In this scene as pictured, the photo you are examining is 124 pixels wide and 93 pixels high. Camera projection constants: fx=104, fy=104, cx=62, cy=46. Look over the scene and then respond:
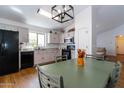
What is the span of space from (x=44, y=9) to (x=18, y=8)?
85cm

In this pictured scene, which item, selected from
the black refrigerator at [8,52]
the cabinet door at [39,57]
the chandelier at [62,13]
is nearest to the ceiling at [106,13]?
the chandelier at [62,13]

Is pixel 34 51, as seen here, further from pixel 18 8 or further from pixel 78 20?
pixel 78 20

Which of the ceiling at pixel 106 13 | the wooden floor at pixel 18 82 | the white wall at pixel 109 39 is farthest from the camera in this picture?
the white wall at pixel 109 39

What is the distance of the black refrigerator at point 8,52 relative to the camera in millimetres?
→ 3502

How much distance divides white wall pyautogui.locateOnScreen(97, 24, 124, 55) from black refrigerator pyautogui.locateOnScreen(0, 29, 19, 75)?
23.3 feet

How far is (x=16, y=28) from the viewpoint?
439 centimetres

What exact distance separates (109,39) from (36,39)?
5.95 metres

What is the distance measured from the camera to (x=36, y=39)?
18.6ft

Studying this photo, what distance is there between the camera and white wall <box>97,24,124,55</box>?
7.91 metres

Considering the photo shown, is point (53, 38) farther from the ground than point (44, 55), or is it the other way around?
point (53, 38)

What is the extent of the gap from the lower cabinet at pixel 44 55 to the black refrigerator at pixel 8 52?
3.87 feet

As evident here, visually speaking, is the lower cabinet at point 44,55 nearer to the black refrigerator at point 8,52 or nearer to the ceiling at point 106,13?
the black refrigerator at point 8,52

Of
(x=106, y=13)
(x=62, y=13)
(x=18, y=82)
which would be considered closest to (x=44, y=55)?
(x=18, y=82)

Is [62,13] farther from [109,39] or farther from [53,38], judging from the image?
[109,39]
